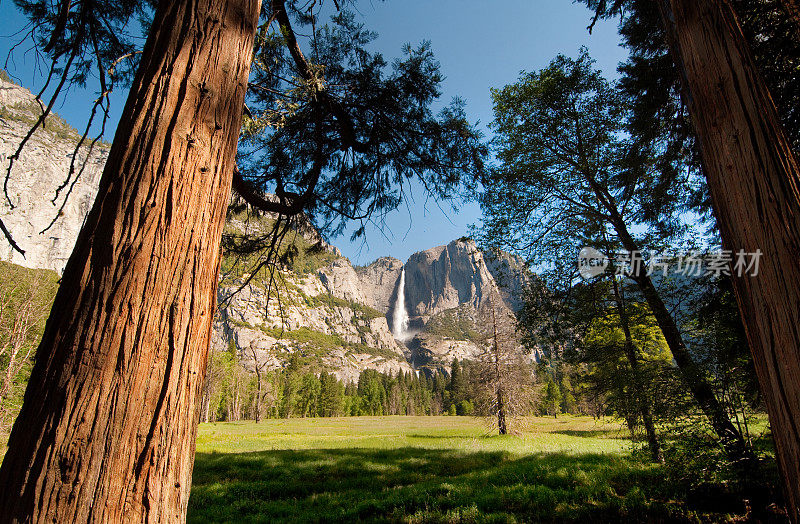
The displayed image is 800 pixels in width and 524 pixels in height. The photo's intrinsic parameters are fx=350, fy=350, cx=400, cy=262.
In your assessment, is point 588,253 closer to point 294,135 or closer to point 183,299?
point 294,135

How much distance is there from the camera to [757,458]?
5.28 meters

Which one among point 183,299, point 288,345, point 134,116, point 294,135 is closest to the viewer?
point 183,299

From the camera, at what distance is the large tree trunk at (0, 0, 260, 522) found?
0.90m

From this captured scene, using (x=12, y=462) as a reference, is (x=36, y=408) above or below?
above

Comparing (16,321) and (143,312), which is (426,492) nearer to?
(143,312)

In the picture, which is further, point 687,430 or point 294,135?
point 687,430

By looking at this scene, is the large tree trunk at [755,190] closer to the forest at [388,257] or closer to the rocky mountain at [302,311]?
the forest at [388,257]

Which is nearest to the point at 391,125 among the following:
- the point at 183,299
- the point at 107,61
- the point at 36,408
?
the point at 107,61

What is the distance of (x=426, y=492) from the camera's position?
20.9 ft

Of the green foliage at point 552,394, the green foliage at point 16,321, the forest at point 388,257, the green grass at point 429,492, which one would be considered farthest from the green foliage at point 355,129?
the green foliage at point 552,394

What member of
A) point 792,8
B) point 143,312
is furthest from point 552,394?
point 143,312

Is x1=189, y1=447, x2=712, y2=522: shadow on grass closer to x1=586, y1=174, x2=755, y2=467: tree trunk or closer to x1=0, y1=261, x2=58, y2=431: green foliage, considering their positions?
x1=586, y1=174, x2=755, y2=467: tree trunk

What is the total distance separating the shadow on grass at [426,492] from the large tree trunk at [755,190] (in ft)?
14.9

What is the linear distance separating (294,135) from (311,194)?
0.93 metres
